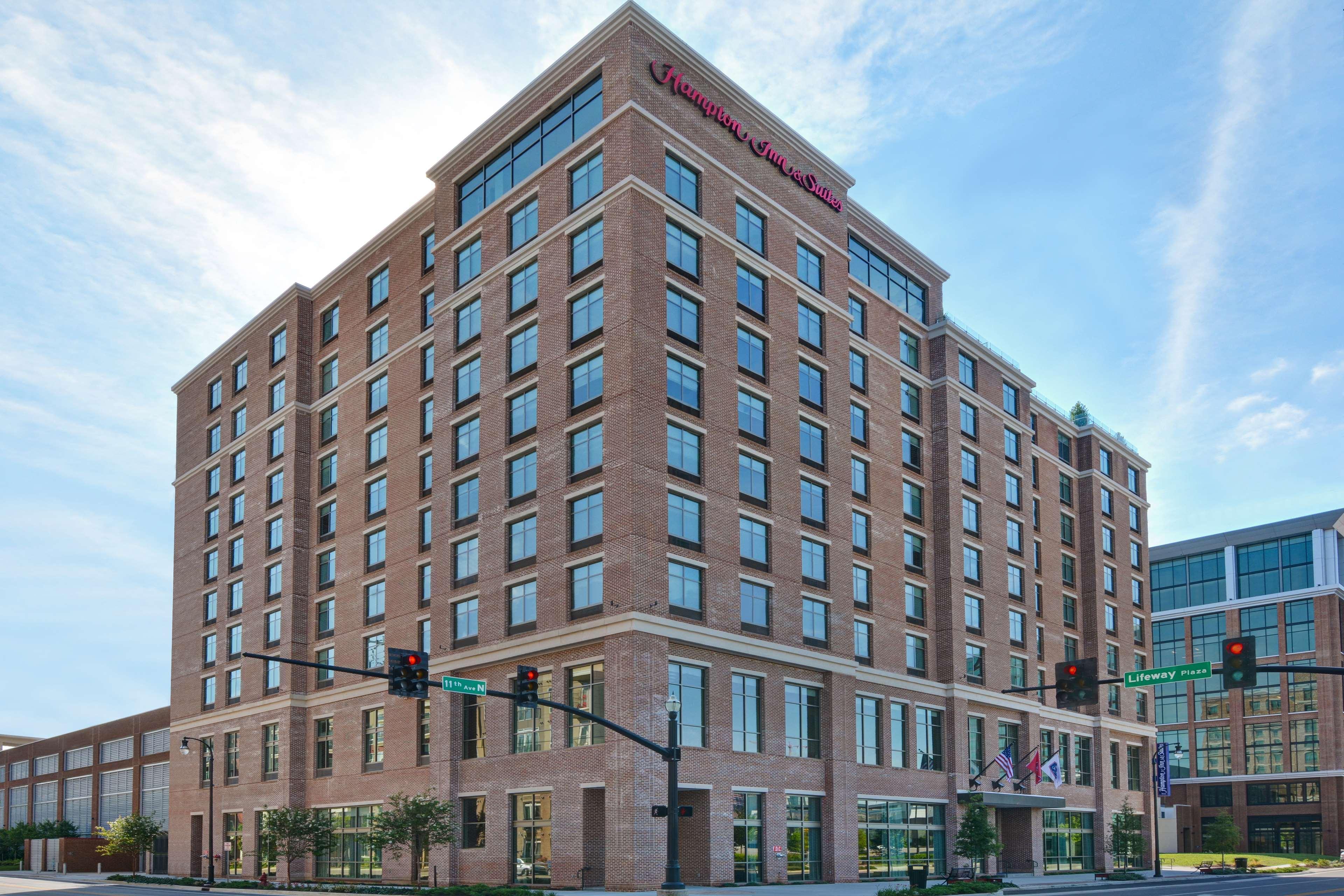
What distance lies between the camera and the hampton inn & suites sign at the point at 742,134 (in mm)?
53281

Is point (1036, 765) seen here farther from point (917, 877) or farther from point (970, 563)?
point (917, 877)

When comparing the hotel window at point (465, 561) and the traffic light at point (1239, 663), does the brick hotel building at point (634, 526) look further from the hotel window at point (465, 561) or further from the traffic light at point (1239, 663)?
the traffic light at point (1239, 663)

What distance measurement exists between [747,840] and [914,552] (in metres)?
22.7

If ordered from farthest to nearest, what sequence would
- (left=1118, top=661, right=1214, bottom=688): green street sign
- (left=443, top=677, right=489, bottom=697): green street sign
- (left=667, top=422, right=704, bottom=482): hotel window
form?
(left=667, top=422, right=704, bottom=482): hotel window < (left=1118, top=661, right=1214, bottom=688): green street sign < (left=443, top=677, right=489, bottom=697): green street sign

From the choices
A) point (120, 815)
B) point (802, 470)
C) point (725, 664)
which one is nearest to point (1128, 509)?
point (802, 470)

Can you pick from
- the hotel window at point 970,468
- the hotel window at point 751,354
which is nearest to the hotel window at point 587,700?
the hotel window at point 751,354

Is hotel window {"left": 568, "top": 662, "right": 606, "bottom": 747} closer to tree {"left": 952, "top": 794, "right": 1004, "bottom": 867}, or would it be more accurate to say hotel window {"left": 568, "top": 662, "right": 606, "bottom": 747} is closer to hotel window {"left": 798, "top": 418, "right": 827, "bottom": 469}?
hotel window {"left": 798, "top": 418, "right": 827, "bottom": 469}

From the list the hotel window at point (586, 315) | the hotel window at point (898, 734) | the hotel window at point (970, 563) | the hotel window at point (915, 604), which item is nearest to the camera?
the hotel window at point (586, 315)

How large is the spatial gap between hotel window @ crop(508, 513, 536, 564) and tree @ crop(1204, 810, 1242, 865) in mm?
67698

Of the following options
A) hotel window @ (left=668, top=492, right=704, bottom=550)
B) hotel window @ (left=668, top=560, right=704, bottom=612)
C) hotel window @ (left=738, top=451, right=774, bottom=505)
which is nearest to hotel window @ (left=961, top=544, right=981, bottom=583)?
hotel window @ (left=738, top=451, right=774, bottom=505)

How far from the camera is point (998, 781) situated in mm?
69000

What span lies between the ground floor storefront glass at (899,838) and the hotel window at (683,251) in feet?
84.8

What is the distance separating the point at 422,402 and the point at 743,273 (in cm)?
1840

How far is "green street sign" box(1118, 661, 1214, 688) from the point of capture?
120 feet
